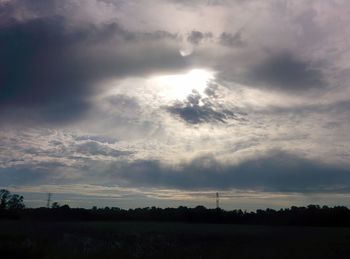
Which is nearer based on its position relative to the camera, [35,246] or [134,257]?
[134,257]

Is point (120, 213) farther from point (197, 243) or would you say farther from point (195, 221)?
point (197, 243)

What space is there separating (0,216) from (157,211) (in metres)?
40.7

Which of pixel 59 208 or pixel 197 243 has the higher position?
pixel 59 208

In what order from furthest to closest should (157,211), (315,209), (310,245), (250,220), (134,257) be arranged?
(157,211) < (250,220) < (315,209) < (310,245) < (134,257)

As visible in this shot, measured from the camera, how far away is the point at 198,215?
121312mm

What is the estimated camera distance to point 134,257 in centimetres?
4075

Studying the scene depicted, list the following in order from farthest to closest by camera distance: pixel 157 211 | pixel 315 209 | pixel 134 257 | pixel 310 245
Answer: pixel 157 211, pixel 315 209, pixel 310 245, pixel 134 257

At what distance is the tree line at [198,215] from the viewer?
106 metres

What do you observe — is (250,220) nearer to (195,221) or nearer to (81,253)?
(195,221)

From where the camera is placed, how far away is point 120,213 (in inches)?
4953

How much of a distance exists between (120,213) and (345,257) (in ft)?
295

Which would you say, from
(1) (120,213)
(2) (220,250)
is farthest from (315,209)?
(2) (220,250)

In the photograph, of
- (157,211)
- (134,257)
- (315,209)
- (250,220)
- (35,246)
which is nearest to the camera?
(134,257)

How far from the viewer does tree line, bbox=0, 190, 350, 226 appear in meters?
106
